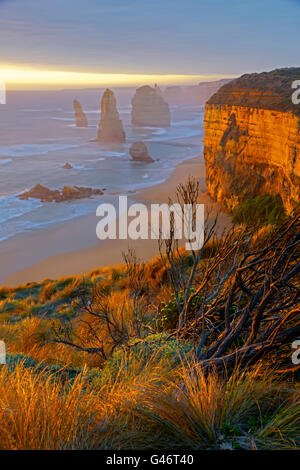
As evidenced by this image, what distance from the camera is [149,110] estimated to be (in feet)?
328

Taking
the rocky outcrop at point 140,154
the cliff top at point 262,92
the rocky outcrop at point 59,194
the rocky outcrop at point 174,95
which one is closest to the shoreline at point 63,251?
the cliff top at point 262,92

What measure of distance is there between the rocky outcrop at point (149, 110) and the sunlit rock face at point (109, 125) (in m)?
27.9

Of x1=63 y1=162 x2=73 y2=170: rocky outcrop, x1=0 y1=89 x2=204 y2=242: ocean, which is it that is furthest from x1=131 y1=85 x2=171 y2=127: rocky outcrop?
x1=63 y1=162 x2=73 y2=170: rocky outcrop

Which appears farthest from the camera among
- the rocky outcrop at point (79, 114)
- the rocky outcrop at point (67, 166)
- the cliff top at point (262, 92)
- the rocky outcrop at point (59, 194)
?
the rocky outcrop at point (79, 114)

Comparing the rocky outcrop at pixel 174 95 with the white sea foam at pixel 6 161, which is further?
the rocky outcrop at pixel 174 95

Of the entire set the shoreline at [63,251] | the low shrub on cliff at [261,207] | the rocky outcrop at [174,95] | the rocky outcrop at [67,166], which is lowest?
the shoreline at [63,251]

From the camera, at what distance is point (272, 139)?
18594 millimetres

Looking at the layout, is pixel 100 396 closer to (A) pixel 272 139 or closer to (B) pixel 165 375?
(B) pixel 165 375

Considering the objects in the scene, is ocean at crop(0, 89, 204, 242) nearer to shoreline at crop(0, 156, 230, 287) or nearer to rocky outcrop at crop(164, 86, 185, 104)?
shoreline at crop(0, 156, 230, 287)

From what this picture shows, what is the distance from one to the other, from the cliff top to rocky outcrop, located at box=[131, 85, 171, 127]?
79.7 meters

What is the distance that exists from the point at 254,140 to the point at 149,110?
86052 millimetres

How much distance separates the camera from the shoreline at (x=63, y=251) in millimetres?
16703

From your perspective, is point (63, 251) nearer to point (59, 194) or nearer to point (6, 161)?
point (59, 194)

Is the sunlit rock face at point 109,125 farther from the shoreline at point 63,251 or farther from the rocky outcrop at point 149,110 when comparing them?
the shoreline at point 63,251
